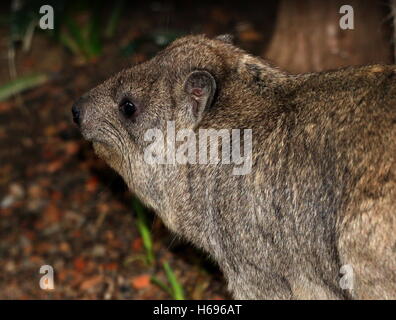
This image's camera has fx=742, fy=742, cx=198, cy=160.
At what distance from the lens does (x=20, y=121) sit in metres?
9.12

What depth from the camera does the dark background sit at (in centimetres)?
724

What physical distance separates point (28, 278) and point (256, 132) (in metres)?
3.40

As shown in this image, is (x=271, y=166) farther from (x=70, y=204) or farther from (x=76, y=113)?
(x=70, y=204)

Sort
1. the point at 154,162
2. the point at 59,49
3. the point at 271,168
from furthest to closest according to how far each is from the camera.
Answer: the point at 59,49 < the point at 154,162 < the point at 271,168

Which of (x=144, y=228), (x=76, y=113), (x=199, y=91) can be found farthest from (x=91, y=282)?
(x=199, y=91)

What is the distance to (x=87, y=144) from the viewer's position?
8.65 metres

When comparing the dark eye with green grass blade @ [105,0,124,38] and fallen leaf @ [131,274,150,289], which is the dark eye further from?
green grass blade @ [105,0,124,38]

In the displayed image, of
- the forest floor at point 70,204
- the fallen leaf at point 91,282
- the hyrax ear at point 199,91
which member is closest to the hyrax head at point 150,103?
the hyrax ear at point 199,91

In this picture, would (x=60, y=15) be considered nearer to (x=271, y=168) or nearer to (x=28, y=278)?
(x=28, y=278)

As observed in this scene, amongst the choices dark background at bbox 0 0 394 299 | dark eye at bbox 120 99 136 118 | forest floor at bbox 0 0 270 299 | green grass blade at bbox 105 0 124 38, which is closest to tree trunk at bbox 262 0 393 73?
dark background at bbox 0 0 394 299

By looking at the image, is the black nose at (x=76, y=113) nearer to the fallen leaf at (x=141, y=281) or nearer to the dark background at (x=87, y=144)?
the dark background at (x=87, y=144)

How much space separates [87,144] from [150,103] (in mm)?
3392

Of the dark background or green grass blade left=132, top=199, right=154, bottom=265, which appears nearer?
green grass blade left=132, top=199, right=154, bottom=265
